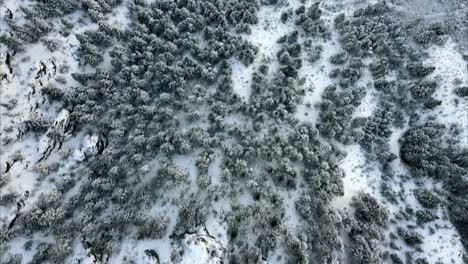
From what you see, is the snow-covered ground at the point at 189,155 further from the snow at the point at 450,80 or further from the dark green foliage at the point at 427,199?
the dark green foliage at the point at 427,199

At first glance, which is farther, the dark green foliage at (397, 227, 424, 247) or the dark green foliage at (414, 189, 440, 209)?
the dark green foliage at (414, 189, 440, 209)

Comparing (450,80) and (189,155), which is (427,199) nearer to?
(450,80)

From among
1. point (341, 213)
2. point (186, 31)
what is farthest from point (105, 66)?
point (341, 213)

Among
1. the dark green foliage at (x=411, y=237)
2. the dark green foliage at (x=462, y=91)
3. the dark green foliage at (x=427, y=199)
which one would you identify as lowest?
the dark green foliage at (x=411, y=237)

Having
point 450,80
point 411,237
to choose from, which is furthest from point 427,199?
point 450,80

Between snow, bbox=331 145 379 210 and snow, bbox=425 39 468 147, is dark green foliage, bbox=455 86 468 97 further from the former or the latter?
snow, bbox=331 145 379 210

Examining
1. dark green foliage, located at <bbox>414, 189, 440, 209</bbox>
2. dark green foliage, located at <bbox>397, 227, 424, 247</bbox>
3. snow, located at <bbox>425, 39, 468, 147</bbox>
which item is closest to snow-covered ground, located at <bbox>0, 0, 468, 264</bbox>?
snow, located at <bbox>425, 39, 468, 147</bbox>

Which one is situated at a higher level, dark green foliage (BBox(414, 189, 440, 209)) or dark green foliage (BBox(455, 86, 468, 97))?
dark green foliage (BBox(455, 86, 468, 97))

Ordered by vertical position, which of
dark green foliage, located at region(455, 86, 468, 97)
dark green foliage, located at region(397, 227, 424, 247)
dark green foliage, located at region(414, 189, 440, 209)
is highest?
dark green foliage, located at region(455, 86, 468, 97)

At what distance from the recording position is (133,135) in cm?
4103

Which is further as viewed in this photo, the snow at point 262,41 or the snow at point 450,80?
the snow at point 262,41

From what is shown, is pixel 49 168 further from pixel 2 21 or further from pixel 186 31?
pixel 186 31

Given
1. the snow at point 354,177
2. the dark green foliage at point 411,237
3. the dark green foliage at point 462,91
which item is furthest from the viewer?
the dark green foliage at point 462,91

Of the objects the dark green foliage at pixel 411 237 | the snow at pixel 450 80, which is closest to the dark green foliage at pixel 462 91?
the snow at pixel 450 80
